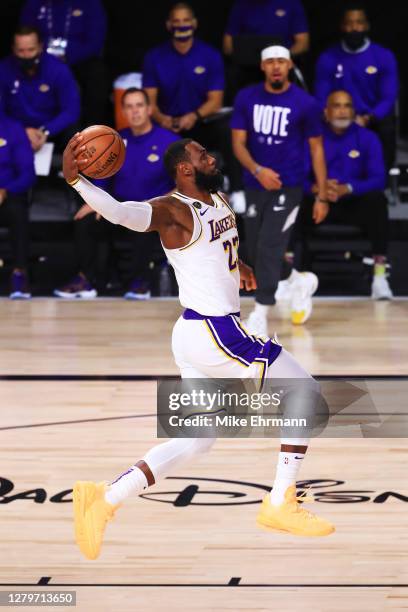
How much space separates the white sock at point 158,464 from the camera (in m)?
4.69

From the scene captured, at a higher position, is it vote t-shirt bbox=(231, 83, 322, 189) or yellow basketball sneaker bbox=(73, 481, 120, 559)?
vote t-shirt bbox=(231, 83, 322, 189)

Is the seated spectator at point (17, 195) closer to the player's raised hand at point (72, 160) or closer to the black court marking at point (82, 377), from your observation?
the black court marking at point (82, 377)

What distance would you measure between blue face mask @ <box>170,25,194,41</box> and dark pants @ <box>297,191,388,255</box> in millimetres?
2109

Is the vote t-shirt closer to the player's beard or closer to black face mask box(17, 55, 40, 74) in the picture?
black face mask box(17, 55, 40, 74)

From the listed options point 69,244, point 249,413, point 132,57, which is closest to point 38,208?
point 69,244

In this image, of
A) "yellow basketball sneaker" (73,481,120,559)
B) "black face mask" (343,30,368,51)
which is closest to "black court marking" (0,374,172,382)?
"yellow basketball sneaker" (73,481,120,559)

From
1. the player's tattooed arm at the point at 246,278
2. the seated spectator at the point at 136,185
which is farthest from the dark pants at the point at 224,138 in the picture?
the player's tattooed arm at the point at 246,278

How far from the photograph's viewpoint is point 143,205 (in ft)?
15.6

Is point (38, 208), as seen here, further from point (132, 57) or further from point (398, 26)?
point (398, 26)

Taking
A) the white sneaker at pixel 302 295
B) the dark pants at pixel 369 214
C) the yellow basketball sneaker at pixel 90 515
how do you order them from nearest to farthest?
the yellow basketball sneaker at pixel 90 515, the white sneaker at pixel 302 295, the dark pants at pixel 369 214

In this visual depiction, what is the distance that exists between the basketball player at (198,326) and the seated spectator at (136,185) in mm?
5253

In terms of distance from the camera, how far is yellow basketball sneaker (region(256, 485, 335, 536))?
15.7 feet

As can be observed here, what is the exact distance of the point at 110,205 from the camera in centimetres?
460

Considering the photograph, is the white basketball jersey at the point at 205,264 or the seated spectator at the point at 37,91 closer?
the white basketball jersey at the point at 205,264
